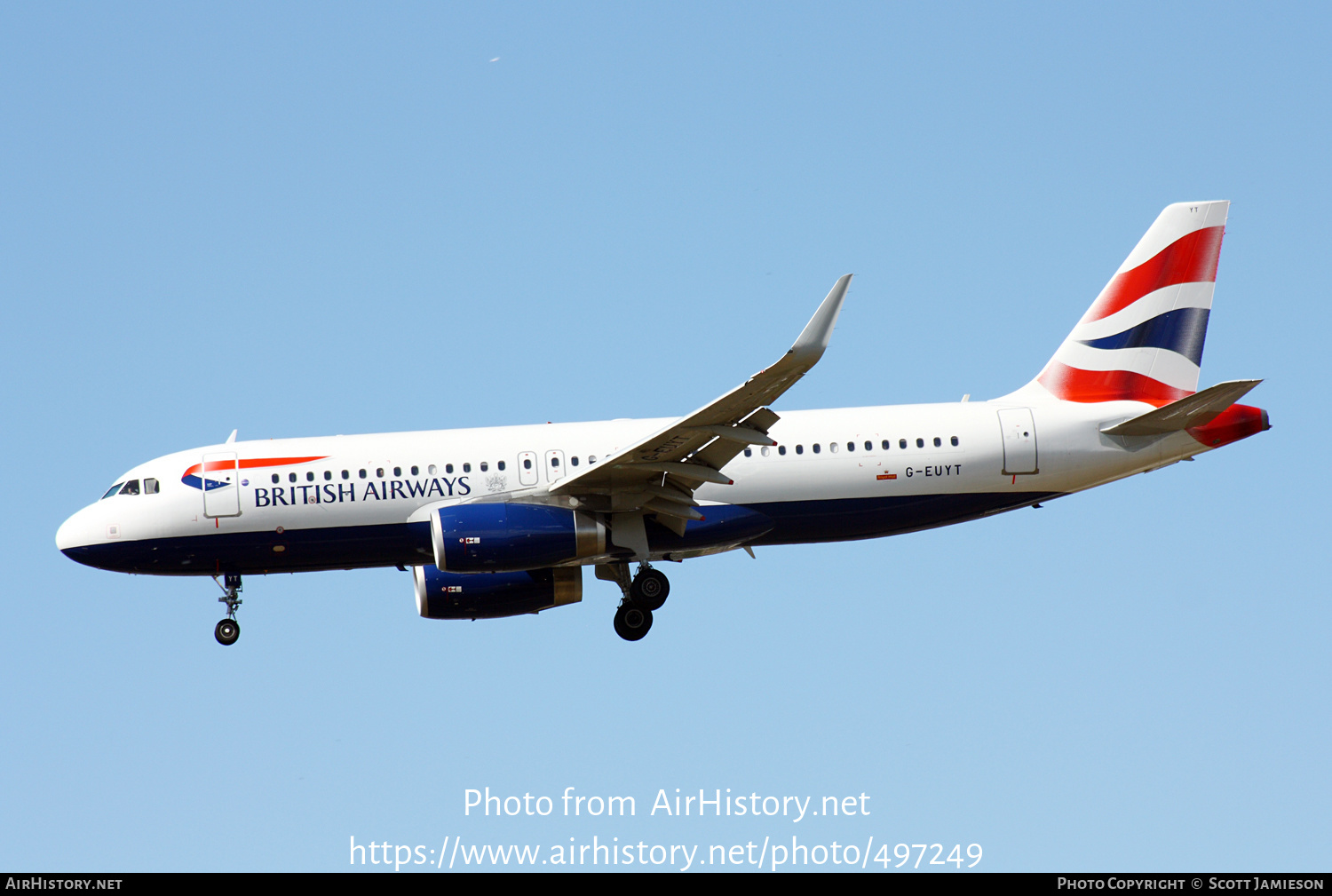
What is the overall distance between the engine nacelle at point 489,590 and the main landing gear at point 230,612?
364cm

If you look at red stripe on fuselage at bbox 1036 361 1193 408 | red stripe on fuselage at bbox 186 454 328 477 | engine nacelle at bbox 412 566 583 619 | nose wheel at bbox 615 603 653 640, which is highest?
red stripe on fuselage at bbox 1036 361 1193 408

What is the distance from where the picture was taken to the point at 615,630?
31.1 meters

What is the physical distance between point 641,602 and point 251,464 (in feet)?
26.0

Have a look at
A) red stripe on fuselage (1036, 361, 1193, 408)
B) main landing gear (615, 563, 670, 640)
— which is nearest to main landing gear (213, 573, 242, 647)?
main landing gear (615, 563, 670, 640)

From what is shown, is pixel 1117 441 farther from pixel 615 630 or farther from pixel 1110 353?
pixel 615 630

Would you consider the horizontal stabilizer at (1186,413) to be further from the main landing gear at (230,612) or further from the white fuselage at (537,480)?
the main landing gear at (230,612)

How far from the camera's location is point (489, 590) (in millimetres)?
32469

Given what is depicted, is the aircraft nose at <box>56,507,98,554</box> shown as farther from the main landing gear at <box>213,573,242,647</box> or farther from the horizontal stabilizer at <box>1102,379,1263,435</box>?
the horizontal stabilizer at <box>1102,379,1263,435</box>

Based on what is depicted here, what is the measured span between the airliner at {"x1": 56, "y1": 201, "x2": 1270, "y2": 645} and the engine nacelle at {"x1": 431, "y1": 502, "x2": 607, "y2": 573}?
0.04m

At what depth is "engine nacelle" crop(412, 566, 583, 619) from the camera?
106 feet

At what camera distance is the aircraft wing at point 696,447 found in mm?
24438

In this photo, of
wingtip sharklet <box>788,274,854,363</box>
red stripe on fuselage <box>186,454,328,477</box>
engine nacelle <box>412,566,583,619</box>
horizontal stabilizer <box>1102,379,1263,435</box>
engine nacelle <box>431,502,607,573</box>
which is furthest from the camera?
engine nacelle <box>412,566,583,619</box>

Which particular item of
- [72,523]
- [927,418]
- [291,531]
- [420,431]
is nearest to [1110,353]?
[927,418]

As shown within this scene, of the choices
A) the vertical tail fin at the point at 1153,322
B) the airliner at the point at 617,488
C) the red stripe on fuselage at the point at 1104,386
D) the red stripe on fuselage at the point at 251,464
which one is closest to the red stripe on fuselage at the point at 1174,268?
the vertical tail fin at the point at 1153,322
